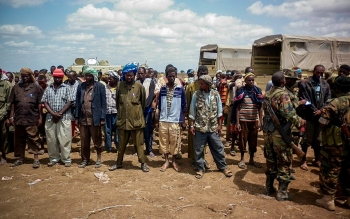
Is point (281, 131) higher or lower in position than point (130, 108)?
lower

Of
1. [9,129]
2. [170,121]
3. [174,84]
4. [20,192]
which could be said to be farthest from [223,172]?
[9,129]

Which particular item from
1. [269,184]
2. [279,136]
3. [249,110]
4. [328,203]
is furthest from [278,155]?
[249,110]

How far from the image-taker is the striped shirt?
5062mm

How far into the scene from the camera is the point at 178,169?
5.20 metres

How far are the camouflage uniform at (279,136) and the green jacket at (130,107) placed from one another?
2.36 metres

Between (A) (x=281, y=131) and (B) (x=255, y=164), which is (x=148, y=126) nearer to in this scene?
(B) (x=255, y=164)

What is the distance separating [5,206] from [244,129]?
167 inches

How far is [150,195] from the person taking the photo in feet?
13.2

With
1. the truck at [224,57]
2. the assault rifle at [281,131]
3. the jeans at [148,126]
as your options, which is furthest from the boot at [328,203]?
the truck at [224,57]

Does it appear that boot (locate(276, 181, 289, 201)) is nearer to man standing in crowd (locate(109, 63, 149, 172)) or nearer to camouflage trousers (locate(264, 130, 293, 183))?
camouflage trousers (locate(264, 130, 293, 183))

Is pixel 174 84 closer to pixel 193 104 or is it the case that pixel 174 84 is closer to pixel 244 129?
pixel 193 104

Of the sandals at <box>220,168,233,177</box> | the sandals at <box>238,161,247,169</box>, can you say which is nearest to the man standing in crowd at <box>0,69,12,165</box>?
the sandals at <box>220,168,233,177</box>

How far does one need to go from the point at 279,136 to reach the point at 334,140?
715 millimetres

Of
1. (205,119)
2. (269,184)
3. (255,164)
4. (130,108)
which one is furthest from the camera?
(255,164)
